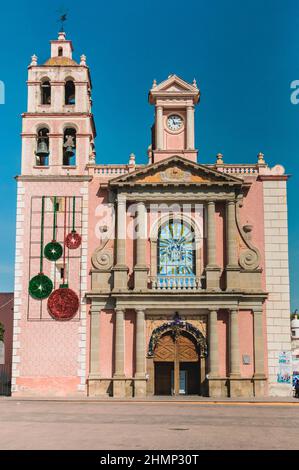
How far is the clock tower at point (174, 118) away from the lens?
134ft

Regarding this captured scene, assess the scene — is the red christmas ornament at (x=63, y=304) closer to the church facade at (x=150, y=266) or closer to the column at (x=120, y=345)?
the church facade at (x=150, y=266)

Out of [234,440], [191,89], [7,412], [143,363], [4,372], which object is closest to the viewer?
[234,440]

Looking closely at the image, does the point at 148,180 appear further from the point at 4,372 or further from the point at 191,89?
the point at 4,372

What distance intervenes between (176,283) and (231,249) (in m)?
3.46

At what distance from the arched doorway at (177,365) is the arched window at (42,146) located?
1242 centimetres

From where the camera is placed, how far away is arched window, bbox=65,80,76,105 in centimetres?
4256

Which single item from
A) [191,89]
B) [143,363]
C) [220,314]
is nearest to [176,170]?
[191,89]

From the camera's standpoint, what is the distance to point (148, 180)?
3969 cm

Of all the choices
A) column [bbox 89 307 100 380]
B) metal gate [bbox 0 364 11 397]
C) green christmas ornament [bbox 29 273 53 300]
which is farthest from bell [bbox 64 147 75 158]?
metal gate [bbox 0 364 11 397]

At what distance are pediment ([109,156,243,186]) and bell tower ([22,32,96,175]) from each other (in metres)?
3.19

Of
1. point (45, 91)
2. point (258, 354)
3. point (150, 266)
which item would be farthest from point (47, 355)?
point (45, 91)

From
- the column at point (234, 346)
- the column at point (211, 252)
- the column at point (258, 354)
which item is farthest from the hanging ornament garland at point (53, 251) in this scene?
the column at point (258, 354)
